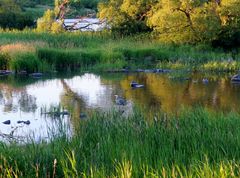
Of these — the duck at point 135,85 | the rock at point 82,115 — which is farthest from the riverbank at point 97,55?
the rock at point 82,115

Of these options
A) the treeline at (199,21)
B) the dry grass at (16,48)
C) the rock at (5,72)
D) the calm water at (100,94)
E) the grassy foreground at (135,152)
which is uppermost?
the treeline at (199,21)

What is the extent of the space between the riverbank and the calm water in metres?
1.48

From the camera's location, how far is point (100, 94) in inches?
659

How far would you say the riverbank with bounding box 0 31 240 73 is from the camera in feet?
72.2

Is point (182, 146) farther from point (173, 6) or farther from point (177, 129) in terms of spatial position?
point (173, 6)

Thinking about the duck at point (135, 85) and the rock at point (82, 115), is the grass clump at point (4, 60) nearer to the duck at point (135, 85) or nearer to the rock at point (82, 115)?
the duck at point (135, 85)

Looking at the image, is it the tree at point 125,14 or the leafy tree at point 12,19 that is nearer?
the tree at point 125,14

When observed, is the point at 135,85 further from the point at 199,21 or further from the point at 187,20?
the point at 187,20

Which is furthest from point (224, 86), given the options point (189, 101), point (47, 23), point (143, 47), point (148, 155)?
point (47, 23)

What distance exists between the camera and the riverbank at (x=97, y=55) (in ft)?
72.2

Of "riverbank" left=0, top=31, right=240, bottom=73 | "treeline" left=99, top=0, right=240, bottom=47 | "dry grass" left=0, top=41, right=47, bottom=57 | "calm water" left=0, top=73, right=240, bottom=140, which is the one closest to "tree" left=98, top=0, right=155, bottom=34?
"riverbank" left=0, top=31, right=240, bottom=73

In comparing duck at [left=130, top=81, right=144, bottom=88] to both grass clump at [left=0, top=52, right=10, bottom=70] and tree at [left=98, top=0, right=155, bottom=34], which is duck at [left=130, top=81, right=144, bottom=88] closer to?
grass clump at [left=0, top=52, right=10, bottom=70]

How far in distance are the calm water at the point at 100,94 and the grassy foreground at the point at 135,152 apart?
121 inches

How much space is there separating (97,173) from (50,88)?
12.7m
